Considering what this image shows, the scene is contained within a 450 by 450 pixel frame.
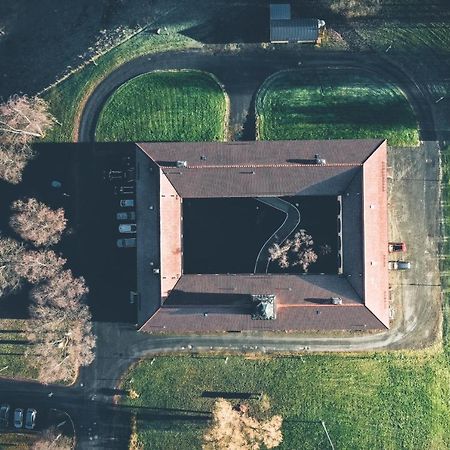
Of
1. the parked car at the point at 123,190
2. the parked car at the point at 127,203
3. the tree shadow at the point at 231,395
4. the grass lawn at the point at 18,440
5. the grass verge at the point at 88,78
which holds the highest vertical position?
the grass verge at the point at 88,78

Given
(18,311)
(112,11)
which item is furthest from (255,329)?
(112,11)

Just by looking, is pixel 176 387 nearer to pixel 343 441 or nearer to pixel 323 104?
pixel 343 441

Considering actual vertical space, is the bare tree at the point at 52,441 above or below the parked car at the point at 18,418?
below

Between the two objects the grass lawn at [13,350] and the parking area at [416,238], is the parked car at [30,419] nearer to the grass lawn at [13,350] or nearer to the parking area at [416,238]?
the grass lawn at [13,350]

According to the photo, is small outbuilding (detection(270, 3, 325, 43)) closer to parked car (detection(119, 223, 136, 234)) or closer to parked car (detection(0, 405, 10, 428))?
parked car (detection(119, 223, 136, 234))

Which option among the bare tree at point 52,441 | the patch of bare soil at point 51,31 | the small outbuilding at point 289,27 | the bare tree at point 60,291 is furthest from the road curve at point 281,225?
the bare tree at point 52,441

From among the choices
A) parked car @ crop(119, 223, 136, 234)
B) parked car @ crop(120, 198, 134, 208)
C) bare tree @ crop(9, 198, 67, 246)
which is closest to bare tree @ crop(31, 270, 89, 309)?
bare tree @ crop(9, 198, 67, 246)
